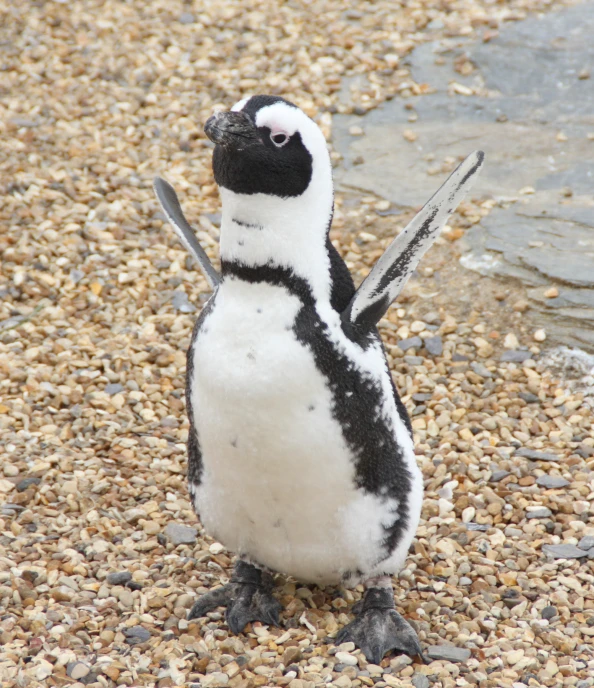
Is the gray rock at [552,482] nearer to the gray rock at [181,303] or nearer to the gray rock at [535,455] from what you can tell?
the gray rock at [535,455]

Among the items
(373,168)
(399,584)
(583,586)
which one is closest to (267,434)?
(399,584)

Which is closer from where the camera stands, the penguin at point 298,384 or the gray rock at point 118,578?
the penguin at point 298,384

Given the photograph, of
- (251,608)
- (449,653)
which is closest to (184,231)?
(251,608)

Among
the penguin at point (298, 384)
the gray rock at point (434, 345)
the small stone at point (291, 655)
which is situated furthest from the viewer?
the gray rock at point (434, 345)

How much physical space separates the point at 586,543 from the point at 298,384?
1.30 meters

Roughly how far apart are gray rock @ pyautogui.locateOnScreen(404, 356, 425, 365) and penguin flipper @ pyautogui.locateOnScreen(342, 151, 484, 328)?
62.3 inches

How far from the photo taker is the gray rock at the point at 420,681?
2488 mm

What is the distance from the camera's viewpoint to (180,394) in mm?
3836

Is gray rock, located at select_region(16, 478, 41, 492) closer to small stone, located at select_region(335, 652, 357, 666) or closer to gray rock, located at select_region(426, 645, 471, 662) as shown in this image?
small stone, located at select_region(335, 652, 357, 666)

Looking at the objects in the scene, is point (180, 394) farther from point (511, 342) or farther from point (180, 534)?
point (511, 342)

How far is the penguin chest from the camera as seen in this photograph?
7.63ft


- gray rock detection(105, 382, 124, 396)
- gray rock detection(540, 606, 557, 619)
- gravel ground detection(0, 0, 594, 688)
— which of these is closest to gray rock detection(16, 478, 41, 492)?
gravel ground detection(0, 0, 594, 688)

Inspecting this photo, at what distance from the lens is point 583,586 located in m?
2.99

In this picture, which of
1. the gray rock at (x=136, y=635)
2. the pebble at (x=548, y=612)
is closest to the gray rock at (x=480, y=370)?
the pebble at (x=548, y=612)
